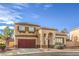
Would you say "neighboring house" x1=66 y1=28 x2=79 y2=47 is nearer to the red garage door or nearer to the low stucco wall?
the low stucco wall

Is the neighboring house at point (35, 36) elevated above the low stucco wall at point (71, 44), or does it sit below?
above

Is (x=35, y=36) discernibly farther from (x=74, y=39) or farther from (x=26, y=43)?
(x=74, y=39)

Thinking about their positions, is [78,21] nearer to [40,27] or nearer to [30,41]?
[40,27]

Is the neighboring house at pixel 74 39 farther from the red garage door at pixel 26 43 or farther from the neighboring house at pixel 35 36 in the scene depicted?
the red garage door at pixel 26 43

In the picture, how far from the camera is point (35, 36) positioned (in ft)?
8.54

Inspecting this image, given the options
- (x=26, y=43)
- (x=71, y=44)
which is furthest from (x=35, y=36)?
(x=71, y=44)

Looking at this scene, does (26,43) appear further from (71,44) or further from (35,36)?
(71,44)

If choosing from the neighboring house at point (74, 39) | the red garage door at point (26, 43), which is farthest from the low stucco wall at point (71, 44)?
the red garage door at point (26, 43)

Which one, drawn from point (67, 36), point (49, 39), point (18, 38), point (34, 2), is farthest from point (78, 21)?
point (18, 38)

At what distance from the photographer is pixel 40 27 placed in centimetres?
258

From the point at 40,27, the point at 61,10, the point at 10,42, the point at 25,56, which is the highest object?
the point at 61,10

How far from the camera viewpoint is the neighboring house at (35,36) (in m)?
2.59

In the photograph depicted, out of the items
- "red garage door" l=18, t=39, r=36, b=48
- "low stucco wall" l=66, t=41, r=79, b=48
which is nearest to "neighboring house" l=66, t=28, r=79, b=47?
"low stucco wall" l=66, t=41, r=79, b=48

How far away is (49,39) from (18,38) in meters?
0.36
